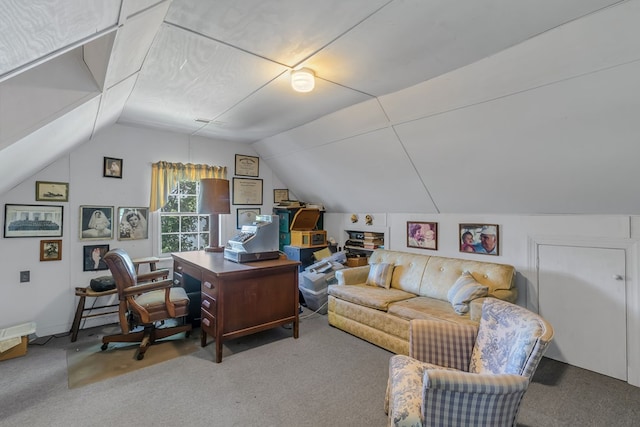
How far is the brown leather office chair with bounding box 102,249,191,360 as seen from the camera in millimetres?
2820

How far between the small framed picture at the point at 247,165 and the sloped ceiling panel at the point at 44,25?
3765 millimetres

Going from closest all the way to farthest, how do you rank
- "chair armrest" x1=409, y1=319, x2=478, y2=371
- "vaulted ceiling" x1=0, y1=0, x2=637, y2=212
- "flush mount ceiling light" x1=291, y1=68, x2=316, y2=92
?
"vaulted ceiling" x1=0, y1=0, x2=637, y2=212, "chair armrest" x1=409, y1=319, x2=478, y2=371, "flush mount ceiling light" x1=291, y1=68, x2=316, y2=92

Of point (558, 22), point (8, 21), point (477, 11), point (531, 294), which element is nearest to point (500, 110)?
point (558, 22)

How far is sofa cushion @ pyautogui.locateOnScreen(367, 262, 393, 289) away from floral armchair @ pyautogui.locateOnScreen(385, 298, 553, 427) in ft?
5.45

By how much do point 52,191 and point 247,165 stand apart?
2.41 meters

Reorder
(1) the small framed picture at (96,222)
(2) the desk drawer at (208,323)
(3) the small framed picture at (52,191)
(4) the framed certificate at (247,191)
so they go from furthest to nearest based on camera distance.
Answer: (4) the framed certificate at (247,191)
(1) the small framed picture at (96,222)
(3) the small framed picture at (52,191)
(2) the desk drawer at (208,323)

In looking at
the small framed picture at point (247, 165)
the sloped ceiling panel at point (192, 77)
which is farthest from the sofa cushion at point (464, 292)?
the small framed picture at point (247, 165)

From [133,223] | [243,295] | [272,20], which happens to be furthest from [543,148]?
[133,223]

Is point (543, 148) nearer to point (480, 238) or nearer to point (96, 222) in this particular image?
point (480, 238)

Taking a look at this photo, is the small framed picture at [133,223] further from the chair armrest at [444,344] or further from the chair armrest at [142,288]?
the chair armrest at [444,344]

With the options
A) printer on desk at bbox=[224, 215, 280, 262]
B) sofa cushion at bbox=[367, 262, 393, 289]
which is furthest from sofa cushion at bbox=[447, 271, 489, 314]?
printer on desk at bbox=[224, 215, 280, 262]

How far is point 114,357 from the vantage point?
2.89 m

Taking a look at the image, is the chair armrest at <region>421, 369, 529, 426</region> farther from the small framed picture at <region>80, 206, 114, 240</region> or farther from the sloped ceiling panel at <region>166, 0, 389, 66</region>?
the small framed picture at <region>80, 206, 114, 240</region>

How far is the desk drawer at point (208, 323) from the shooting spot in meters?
2.83
